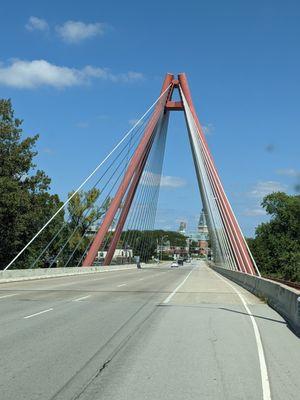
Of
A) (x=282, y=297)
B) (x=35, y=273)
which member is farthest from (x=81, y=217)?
(x=282, y=297)

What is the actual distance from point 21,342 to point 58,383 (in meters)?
3.12

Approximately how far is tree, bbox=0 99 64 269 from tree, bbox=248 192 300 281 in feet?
180

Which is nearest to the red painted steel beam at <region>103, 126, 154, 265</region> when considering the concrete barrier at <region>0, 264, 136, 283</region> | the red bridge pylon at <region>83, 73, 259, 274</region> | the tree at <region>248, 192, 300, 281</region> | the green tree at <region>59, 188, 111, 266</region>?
the red bridge pylon at <region>83, 73, 259, 274</region>

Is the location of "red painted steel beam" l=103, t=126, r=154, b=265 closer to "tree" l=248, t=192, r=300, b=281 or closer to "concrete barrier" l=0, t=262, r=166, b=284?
"concrete barrier" l=0, t=262, r=166, b=284

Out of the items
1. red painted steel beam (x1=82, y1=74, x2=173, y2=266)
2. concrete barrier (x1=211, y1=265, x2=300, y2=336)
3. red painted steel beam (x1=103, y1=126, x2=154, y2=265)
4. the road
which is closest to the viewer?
the road

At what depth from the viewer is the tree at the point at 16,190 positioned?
4752 centimetres

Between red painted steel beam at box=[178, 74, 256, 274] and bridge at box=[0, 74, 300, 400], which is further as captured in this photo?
red painted steel beam at box=[178, 74, 256, 274]

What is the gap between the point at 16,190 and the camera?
4803cm

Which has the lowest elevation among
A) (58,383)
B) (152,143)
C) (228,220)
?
(58,383)

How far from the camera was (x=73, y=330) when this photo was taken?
1131 cm

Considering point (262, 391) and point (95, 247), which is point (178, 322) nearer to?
point (262, 391)

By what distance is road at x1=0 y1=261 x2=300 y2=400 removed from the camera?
6641mm

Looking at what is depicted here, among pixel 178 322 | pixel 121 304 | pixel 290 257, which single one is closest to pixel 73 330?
pixel 178 322

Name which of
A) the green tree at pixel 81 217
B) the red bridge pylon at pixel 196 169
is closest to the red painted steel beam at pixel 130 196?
the red bridge pylon at pixel 196 169
